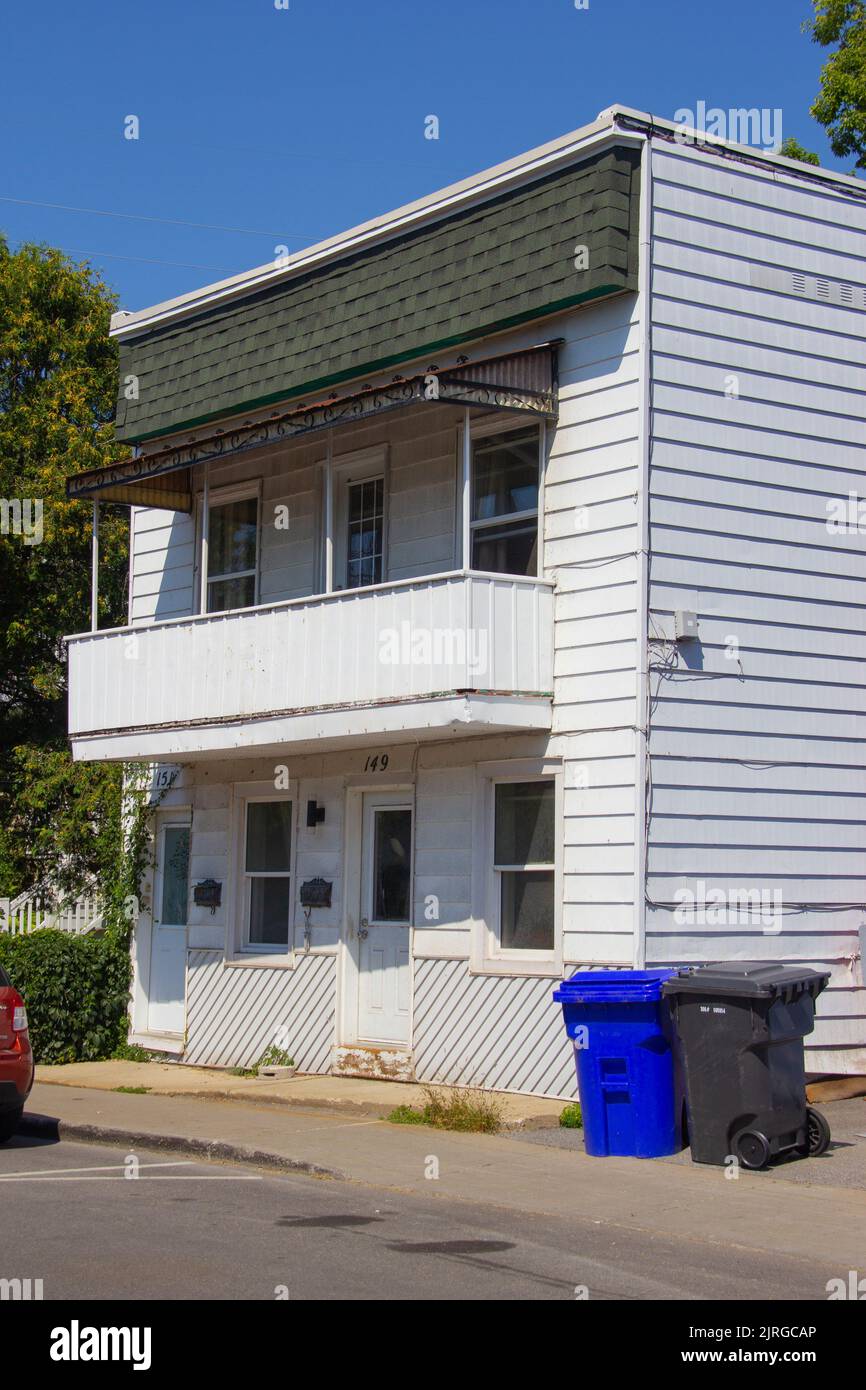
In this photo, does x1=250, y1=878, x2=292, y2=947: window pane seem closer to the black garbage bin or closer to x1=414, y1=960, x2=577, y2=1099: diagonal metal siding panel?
x1=414, y1=960, x2=577, y2=1099: diagonal metal siding panel

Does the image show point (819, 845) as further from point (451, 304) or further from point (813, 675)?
point (451, 304)

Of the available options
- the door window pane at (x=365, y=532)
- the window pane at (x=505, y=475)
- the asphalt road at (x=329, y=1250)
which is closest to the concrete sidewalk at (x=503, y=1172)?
the asphalt road at (x=329, y=1250)

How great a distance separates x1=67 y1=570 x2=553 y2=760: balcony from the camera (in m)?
13.0

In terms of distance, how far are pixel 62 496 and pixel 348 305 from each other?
950 cm

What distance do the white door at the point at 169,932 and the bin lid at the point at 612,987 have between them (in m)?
7.17

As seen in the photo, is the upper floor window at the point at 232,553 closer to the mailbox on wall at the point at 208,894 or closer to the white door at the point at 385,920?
the mailbox on wall at the point at 208,894

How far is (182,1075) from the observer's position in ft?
51.6

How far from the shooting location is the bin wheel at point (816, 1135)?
10.7 m

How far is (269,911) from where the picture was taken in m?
16.3

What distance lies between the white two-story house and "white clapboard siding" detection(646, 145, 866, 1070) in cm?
3

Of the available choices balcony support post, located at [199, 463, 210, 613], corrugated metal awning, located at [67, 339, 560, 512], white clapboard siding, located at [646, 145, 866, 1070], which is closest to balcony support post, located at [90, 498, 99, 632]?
corrugated metal awning, located at [67, 339, 560, 512]

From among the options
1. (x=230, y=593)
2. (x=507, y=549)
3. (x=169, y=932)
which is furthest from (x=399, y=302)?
(x=169, y=932)

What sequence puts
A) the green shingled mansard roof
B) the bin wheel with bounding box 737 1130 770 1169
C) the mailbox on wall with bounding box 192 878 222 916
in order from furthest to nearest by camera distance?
1. the mailbox on wall with bounding box 192 878 222 916
2. the green shingled mansard roof
3. the bin wheel with bounding box 737 1130 770 1169

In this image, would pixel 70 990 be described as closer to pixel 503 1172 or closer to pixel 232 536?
pixel 232 536
